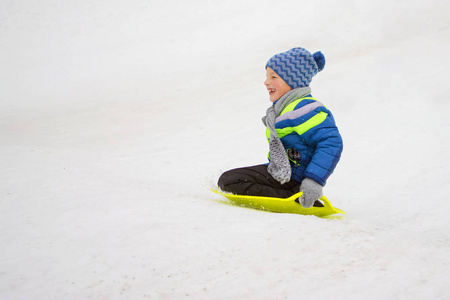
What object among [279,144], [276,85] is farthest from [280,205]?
[276,85]

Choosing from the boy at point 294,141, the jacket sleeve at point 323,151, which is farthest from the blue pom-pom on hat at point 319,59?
the jacket sleeve at point 323,151

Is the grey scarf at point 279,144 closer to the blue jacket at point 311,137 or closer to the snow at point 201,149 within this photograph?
the blue jacket at point 311,137

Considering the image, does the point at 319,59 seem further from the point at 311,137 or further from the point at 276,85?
the point at 311,137

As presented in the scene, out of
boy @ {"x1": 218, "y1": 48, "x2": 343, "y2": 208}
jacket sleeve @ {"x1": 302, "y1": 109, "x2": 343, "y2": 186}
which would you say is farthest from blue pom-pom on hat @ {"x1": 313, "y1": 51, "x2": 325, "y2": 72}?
jacket sleeve @ {"x1": 302, "y1": 109, "x2": 343, "y2": 186}

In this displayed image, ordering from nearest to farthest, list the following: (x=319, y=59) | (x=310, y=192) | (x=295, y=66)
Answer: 1. (x=310, y=192)
2. (x=295, y=66)
3. (x=319, y=59)

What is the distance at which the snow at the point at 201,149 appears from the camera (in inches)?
56.7

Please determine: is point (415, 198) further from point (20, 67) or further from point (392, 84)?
point (20, 67)

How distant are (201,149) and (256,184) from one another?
217 cm

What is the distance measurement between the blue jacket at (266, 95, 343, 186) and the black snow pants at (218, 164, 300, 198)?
12 cm

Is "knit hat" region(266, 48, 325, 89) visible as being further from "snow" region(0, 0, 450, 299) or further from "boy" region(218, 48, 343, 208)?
"snow" region(0, 0, 450, 299)

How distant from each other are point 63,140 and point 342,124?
136 inches

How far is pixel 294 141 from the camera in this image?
242 centimetres

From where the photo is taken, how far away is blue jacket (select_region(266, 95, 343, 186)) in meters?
2.24

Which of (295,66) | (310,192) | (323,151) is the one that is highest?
(295,66)
